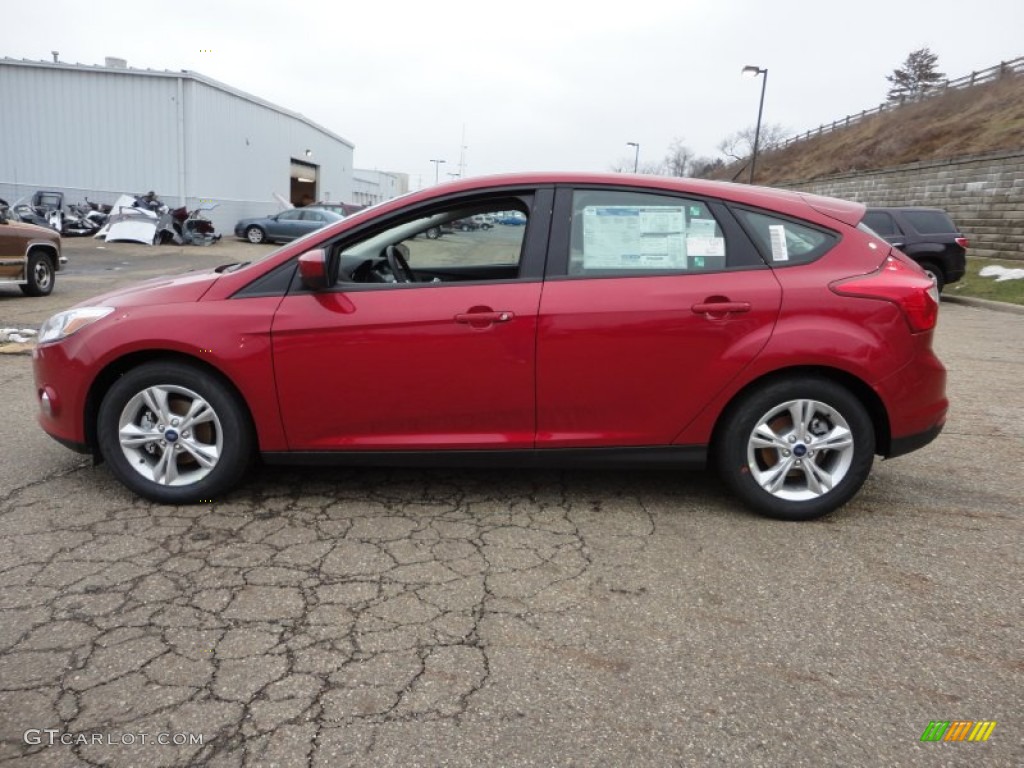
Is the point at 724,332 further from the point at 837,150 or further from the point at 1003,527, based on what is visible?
the point at 837,150

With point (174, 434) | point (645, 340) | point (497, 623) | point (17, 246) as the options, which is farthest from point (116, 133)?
point (497, 623)

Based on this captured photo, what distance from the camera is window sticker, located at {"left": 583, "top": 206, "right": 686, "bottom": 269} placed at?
342 cm

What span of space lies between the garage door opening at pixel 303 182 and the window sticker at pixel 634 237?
36068 millimetres

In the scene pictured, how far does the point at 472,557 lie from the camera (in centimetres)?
307

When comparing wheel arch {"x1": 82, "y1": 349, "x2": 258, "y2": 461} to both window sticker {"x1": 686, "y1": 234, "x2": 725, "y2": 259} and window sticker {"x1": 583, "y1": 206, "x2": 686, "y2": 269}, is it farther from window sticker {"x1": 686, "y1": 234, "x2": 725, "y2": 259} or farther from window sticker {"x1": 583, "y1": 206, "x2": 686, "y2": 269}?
window sticker {"x1": 686, "y1": 234, "x2": 725, "y2": 259}

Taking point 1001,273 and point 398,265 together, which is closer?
point 398,265

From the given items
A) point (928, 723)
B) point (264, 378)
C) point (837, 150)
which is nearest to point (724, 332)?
point (928, 723)

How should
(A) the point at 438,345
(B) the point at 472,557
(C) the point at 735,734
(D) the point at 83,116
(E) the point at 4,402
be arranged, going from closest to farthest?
(C) the point at 735,734, (B) the point at 472,557, (A) the point at 438,345, (E) the point at 4,402, (D) the point at 83,116

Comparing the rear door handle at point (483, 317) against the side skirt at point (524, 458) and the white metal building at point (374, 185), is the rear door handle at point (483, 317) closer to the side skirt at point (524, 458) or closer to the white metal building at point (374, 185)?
the side skirt at point (524, 458)

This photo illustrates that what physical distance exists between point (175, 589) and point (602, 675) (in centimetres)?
164

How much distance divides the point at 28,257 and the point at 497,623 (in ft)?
34.8

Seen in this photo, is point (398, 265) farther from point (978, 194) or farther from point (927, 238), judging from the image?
point (978, 194)

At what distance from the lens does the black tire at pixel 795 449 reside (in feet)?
11.1

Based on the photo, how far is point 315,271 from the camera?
325cm
